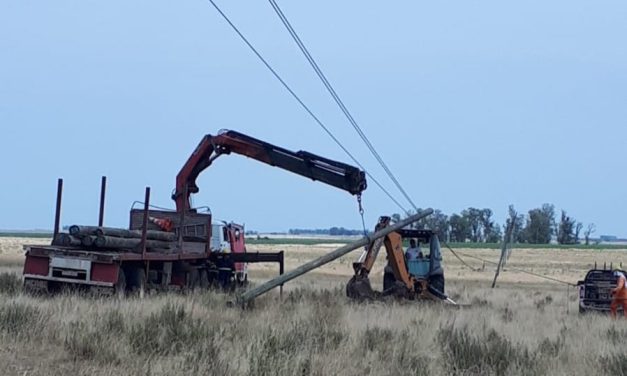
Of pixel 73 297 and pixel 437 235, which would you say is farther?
pixel 437 235

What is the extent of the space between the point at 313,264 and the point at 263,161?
7.06m

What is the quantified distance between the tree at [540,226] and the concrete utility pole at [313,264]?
132365mm

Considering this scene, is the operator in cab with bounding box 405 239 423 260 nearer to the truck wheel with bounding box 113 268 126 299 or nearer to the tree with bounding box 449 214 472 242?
the truck wheel with bounding box 113 268 126 299

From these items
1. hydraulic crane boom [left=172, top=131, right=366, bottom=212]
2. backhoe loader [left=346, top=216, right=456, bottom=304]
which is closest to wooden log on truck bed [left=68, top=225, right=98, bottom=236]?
hydraulic crane boom [left=172, top=131, right=366, bottom=212]

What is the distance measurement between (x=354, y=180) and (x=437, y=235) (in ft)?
16.3

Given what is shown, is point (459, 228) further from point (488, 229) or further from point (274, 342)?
point (274, 342)

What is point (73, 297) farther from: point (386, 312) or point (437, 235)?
point (437, 235)

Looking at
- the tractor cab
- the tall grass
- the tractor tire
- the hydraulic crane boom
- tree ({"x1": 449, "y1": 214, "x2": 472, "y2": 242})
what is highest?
tree ({"x1": 449, "y1": 214, "x2": 472, "y2": 242})

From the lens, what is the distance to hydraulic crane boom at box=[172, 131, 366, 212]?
24.1 m

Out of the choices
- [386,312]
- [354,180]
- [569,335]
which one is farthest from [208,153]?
[569,335]

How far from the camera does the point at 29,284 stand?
20.3 m

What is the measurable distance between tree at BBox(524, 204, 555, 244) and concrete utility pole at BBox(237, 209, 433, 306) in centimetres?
13237

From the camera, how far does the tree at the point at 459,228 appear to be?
149 metres

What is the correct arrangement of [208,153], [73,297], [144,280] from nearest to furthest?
[73,297] < [144,280] < [208,153]
